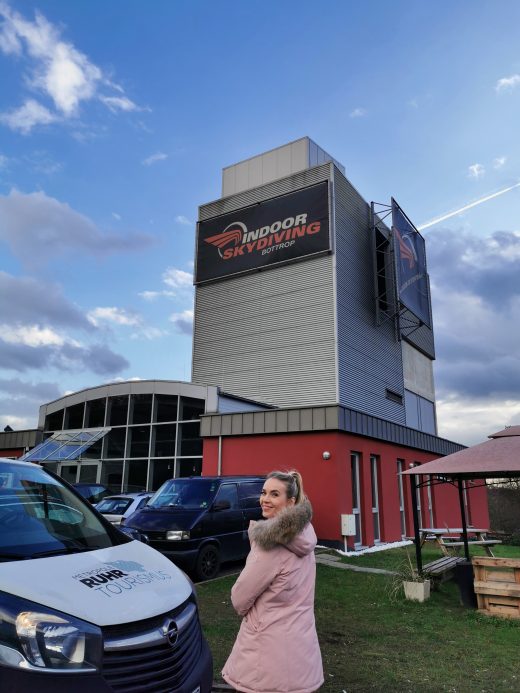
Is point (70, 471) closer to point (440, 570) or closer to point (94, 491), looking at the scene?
point (94, 491)

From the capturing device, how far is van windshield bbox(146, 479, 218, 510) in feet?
34.5

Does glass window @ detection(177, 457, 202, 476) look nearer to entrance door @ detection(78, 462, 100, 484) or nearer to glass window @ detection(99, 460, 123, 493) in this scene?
glass window @ detection(99, 460, 123, 493)

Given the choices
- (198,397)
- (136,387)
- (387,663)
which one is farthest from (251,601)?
(136,387)

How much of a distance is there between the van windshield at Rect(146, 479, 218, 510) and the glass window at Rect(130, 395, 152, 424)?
32.8 ft

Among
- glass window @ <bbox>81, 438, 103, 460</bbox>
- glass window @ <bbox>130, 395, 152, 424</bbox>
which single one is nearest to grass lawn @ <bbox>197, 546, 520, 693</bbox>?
glass window @ <bbox>130, 395, 152, 424</bbox>

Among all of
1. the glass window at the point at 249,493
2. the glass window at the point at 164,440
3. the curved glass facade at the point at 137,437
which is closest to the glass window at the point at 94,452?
the curved glass facade at the point at 137,437

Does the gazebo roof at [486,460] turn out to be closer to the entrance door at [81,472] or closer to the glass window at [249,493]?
the glass window at [249,493]

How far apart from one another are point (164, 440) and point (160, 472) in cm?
122

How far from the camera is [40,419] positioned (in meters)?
24.7

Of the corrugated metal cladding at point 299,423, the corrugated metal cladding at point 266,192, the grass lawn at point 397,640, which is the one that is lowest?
the grass lawn at point 397,640

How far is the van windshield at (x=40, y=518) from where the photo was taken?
3123 millimetres

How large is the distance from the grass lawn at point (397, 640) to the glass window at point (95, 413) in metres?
14.6

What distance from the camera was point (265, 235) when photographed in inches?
1023

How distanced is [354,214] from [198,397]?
42.2 feet
